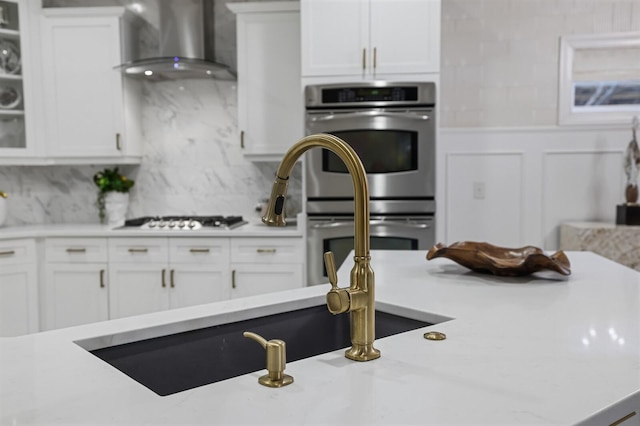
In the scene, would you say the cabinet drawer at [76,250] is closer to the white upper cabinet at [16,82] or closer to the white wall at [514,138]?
the white upper cabinet at [16,82]

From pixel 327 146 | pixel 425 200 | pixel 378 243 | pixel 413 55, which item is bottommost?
pixel 378 243

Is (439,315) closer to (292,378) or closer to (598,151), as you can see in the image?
(292,378)

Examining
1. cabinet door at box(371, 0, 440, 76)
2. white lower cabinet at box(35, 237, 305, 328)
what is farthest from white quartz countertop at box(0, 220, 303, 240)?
cabinet door at box(371, 0, 440, 76)

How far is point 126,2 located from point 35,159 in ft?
4.42

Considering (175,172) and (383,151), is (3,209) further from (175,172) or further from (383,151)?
(383,151)

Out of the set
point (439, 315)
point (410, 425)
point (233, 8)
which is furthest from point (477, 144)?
point (410, 425)

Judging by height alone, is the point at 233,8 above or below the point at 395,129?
above

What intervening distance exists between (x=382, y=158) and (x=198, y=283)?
140 centimetres

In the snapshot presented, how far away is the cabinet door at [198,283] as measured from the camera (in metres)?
3.60

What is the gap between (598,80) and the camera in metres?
3.88

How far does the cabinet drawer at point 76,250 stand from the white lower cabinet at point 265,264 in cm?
86

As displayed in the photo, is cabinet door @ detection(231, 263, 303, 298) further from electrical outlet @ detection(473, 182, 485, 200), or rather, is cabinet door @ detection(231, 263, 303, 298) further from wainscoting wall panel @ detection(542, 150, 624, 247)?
wainscoting wall panel @ detection(542, 150, 624, 247)

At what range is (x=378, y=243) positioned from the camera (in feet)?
11.1

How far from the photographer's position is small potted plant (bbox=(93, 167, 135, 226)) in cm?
404
